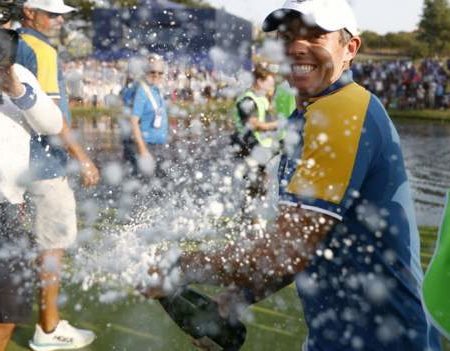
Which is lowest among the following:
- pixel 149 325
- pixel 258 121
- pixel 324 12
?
pixel 149 325

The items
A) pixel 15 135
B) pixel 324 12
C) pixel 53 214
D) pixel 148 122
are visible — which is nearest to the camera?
pixel 324 12

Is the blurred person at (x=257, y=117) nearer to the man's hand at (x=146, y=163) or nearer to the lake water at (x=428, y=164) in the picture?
the man's hand at (x=146, y=163)

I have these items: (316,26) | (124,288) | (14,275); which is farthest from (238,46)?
(316,26)

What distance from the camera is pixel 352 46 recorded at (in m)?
2.12

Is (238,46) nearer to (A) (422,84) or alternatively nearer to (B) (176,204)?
(B) (176,204)

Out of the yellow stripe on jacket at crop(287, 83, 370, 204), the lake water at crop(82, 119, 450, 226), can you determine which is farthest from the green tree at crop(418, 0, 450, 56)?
the yellow stripe on jacket at crop(287, 83, 370, 204)

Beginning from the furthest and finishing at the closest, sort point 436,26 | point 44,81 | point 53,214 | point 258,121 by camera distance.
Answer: point 436,26 < point 258,121 < point 53,214 < point 44,81

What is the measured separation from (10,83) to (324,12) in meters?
1.69

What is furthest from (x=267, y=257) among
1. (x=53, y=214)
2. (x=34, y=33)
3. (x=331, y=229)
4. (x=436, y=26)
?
(x=436, y=26)

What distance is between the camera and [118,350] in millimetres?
3828

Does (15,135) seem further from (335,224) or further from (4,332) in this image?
(335,224)

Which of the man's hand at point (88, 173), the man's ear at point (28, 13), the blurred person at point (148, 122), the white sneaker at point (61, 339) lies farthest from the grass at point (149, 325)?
the man's ear at point (28, 13)

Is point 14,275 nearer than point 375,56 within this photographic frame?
Yes

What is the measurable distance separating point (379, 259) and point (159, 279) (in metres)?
0.57
